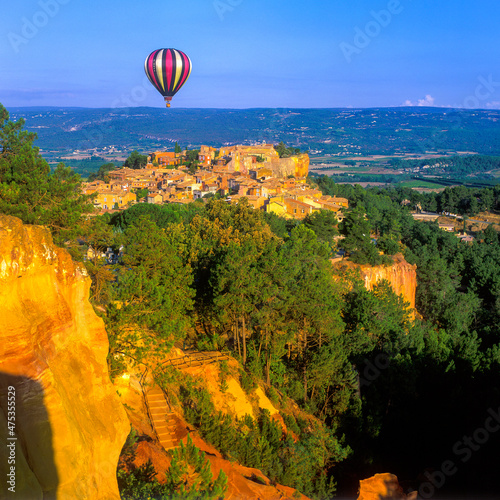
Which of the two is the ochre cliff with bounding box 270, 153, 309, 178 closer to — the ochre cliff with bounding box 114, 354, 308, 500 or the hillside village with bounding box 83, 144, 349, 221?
the hillside village with bounding box 83, 144, 349, 221

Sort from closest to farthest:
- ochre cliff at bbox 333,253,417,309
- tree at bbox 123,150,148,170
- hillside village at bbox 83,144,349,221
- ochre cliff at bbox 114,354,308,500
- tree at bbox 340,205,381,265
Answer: ochre cliff at bbox 114,354,308,500, ochre cliff at bbox 333,253,417,309, tree at bbox 340,205,381,265, hillside village at bbox 83,144,349,221, tree at bbox 123,150,148,170

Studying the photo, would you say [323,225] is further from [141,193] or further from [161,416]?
[141,193]

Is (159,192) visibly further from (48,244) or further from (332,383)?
(48,244)

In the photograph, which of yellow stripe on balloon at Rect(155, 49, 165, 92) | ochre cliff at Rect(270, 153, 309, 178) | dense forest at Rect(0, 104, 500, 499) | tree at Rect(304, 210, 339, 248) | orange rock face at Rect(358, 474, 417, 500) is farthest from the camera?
ochre cliff at Rect(270, 153, 309, 178)

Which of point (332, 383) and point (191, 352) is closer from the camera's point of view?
point (191, 352)

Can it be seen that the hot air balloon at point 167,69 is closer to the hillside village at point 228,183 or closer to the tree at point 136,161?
the hillside village at point 228,183

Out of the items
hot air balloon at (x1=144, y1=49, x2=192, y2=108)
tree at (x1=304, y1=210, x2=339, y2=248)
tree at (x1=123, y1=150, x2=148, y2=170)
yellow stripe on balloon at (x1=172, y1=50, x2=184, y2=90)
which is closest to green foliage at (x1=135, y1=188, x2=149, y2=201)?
tree at (x1=123, y1=150, x2=148, y2=170)

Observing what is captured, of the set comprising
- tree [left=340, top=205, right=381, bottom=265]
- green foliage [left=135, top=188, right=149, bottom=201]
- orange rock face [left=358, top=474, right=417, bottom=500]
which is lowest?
orange rock face [left=358, top=474, right=417, bottom=500]

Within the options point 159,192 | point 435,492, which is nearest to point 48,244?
point 435,492
